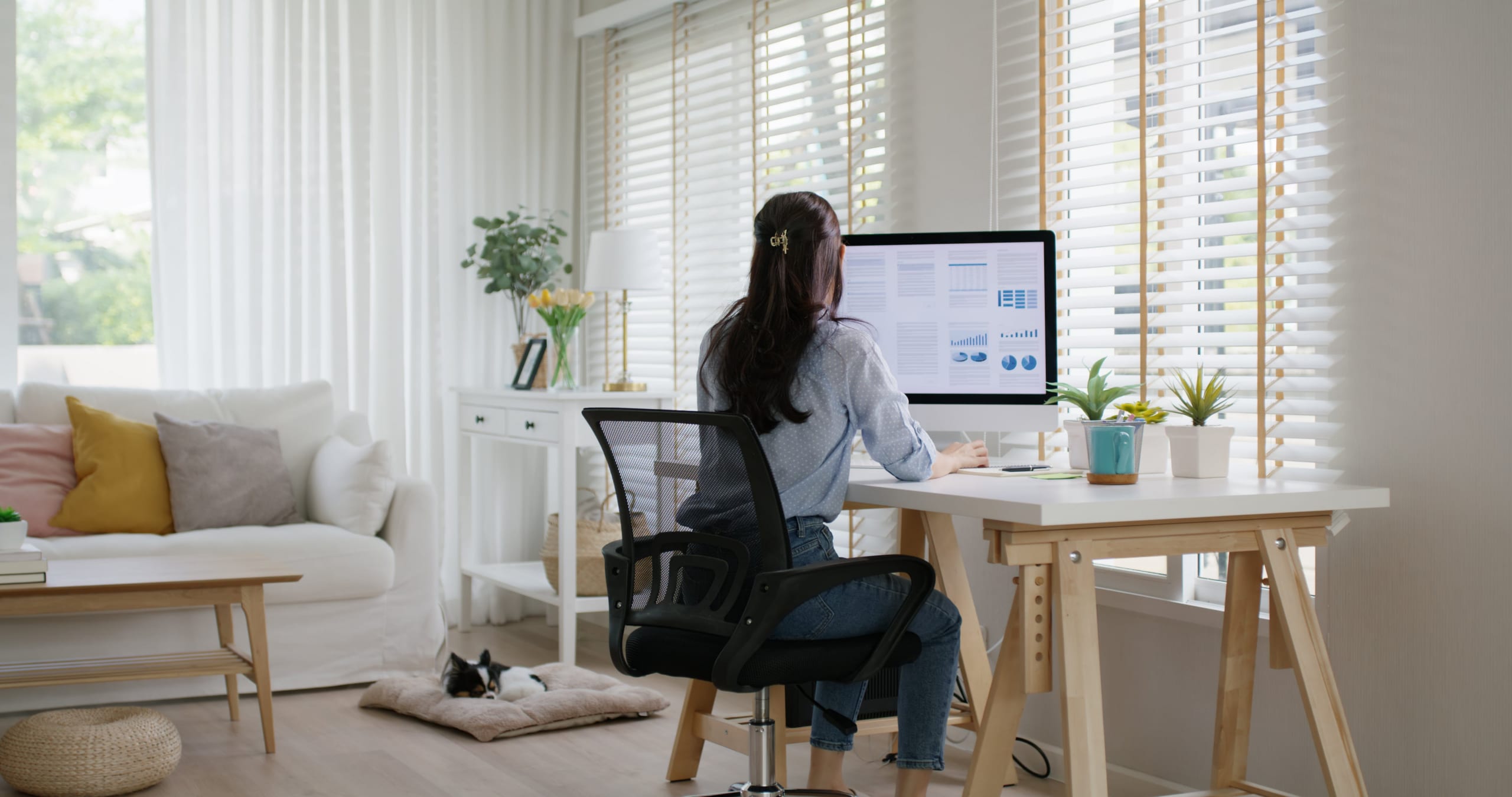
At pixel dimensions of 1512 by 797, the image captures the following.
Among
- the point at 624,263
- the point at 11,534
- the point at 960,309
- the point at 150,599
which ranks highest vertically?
the point at 624,263

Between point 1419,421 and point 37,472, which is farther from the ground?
point 1419,421

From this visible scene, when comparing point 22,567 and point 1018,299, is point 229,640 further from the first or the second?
point 1018,299

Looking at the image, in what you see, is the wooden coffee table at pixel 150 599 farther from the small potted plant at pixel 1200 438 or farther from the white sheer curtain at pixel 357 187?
the small potted plant at pixel 1200 438

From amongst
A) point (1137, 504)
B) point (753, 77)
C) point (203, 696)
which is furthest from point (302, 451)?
point (1137, 504)

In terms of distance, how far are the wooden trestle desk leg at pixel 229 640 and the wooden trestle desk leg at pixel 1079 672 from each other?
2.13m

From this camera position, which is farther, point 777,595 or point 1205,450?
point 1205,450

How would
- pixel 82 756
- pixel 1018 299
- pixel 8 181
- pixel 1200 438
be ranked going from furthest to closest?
1. pixel 8 181
2. pixel 1018 299
3. pixel 82 756
4. pixel 1200 438

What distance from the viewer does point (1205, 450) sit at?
2342 mm

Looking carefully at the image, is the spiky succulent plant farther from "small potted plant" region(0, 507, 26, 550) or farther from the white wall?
"small potted plant" region(0, 507, 26, 550)

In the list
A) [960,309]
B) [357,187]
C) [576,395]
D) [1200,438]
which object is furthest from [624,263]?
[1200,438]

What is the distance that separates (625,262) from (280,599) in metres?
1.35

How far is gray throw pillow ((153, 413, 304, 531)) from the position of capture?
356 cm

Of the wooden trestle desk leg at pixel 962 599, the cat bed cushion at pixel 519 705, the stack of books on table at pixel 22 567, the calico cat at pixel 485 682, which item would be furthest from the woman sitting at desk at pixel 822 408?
the stack of books on table at pixel 22 567

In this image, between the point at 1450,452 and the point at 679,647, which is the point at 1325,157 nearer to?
the point at 1450,452
